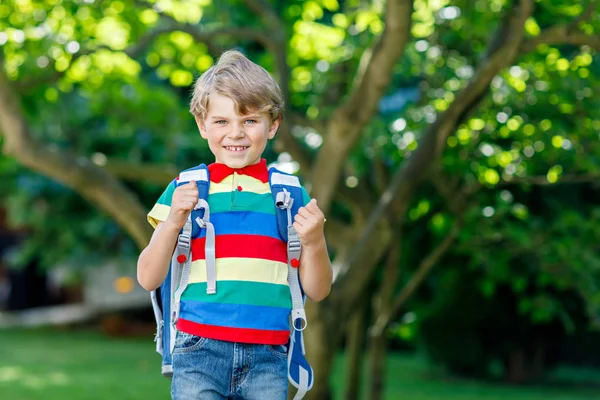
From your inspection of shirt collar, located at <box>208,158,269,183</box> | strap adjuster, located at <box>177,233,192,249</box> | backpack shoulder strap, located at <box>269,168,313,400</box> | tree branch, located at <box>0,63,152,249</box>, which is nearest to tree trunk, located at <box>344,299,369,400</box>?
tree branch, located at <box>0,63,152,249</box>

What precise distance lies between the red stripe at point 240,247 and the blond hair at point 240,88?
0.38 meters

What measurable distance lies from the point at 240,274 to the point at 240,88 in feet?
1.84

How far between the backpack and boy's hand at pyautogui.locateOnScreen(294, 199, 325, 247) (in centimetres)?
7

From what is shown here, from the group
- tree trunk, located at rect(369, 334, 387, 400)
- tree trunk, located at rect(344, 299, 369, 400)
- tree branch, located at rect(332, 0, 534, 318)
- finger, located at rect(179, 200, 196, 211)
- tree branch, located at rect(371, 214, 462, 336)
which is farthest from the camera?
tree trunk, located at rect(344, 299, 369, 400)

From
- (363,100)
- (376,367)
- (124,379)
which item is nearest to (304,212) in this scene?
(363,100)

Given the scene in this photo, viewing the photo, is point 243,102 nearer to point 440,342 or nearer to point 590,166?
point 590,166

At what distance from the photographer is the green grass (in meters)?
13.9

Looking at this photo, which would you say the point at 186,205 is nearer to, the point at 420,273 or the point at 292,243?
the point at 292,243

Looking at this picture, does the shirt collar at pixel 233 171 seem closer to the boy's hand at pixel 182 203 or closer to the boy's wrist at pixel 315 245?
the boy's hand at pixel 182 203

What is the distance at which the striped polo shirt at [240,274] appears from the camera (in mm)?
2920

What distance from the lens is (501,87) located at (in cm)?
741

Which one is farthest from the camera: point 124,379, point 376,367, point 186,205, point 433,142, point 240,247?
point 124,379

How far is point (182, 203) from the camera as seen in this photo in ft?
9.32

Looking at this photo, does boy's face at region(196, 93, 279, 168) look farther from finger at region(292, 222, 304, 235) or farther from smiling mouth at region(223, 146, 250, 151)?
finger at region(292, 222, 304, 235)
